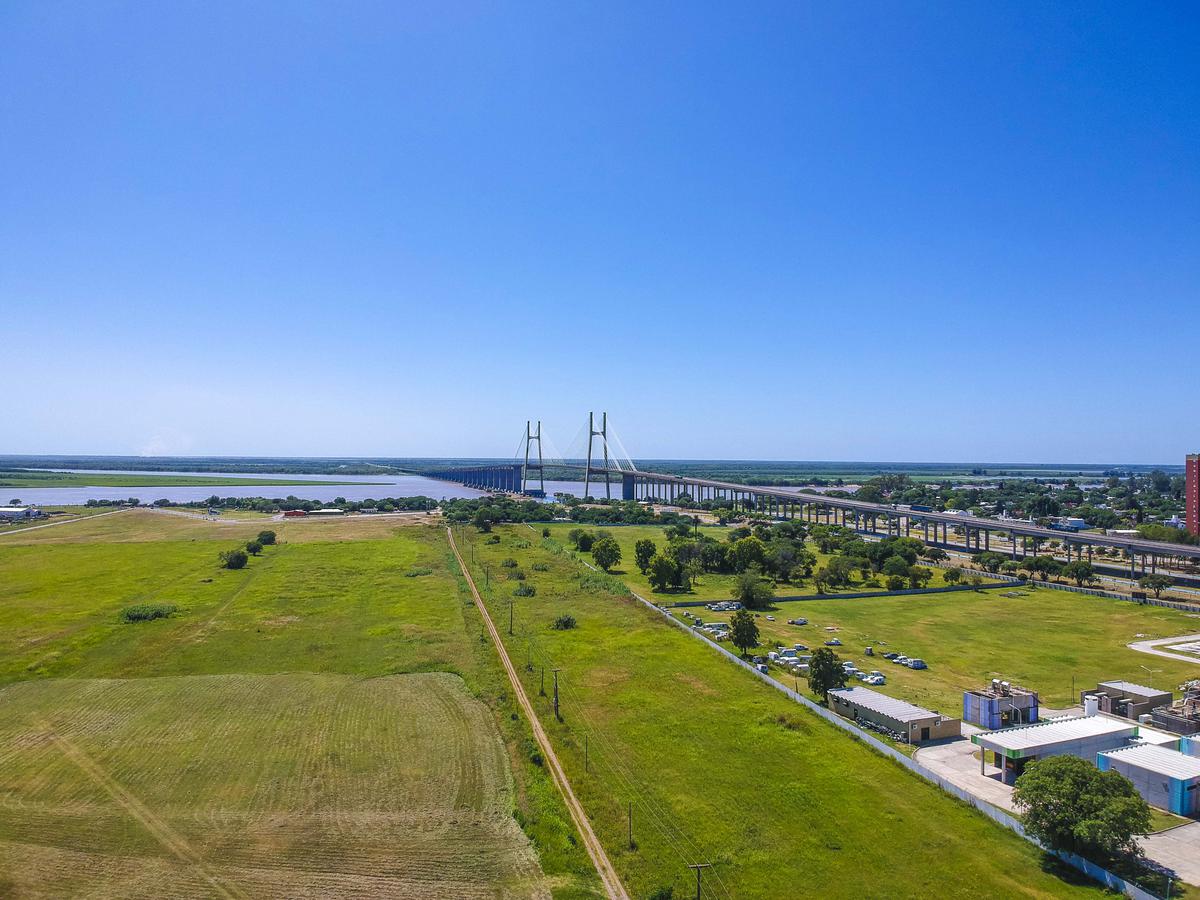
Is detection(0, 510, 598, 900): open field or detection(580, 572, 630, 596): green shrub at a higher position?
detection(580, 572, 630, 596): green shrub

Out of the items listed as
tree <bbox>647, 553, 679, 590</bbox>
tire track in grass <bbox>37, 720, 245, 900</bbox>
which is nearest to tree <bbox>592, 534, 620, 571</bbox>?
tree <bbox>647, 553, 679, 590</bbox>

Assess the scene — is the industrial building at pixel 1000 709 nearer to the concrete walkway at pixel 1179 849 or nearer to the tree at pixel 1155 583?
the concrete walkway at pixel 1179 849

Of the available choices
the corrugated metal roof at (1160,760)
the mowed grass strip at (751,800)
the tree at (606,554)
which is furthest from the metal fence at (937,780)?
the tree at (606,554)

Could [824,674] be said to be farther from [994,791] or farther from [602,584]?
[602,584]

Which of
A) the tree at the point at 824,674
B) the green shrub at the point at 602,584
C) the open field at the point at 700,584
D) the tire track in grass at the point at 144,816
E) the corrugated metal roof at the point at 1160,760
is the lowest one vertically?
the tire track in grass at the point at 144,816

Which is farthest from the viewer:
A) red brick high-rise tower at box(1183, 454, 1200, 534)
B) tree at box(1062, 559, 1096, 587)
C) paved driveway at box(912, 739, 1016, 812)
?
red brick high-rise tower at box(1183, 454, 1200, 534)

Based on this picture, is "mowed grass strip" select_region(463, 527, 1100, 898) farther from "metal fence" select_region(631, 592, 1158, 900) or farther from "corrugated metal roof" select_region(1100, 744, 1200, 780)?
"corrugated metal roof" select_region(1100, 744, 1200, 780)
